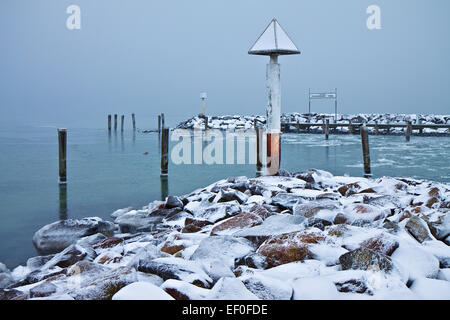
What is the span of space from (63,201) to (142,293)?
7742 millimetres

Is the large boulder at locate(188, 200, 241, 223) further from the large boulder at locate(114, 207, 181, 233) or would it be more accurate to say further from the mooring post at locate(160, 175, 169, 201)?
the mooring post at locate(160, 175, 169, 201)

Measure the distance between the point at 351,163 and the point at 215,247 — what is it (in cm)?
1347

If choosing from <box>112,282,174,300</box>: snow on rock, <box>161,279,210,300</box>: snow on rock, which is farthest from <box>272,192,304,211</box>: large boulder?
<box>112,282,174,300</box>: snow on rock

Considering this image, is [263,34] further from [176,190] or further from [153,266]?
[153,266]

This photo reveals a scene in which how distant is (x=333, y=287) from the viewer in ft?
7.93

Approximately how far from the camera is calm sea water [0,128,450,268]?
8023 millimetres

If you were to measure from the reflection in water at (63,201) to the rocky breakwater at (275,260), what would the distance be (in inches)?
125

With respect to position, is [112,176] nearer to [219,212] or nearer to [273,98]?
[273,98]

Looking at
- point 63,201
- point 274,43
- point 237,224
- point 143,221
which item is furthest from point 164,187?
point 237,224

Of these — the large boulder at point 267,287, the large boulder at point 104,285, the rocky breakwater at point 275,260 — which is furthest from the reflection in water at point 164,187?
the large boulder at point 267,287

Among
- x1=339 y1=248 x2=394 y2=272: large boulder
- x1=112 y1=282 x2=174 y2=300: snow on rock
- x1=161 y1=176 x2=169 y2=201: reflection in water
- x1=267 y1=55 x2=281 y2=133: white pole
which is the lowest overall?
x1=161 y1=176 x2=169 y2=201: reflection in water

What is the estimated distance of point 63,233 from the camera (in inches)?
223
